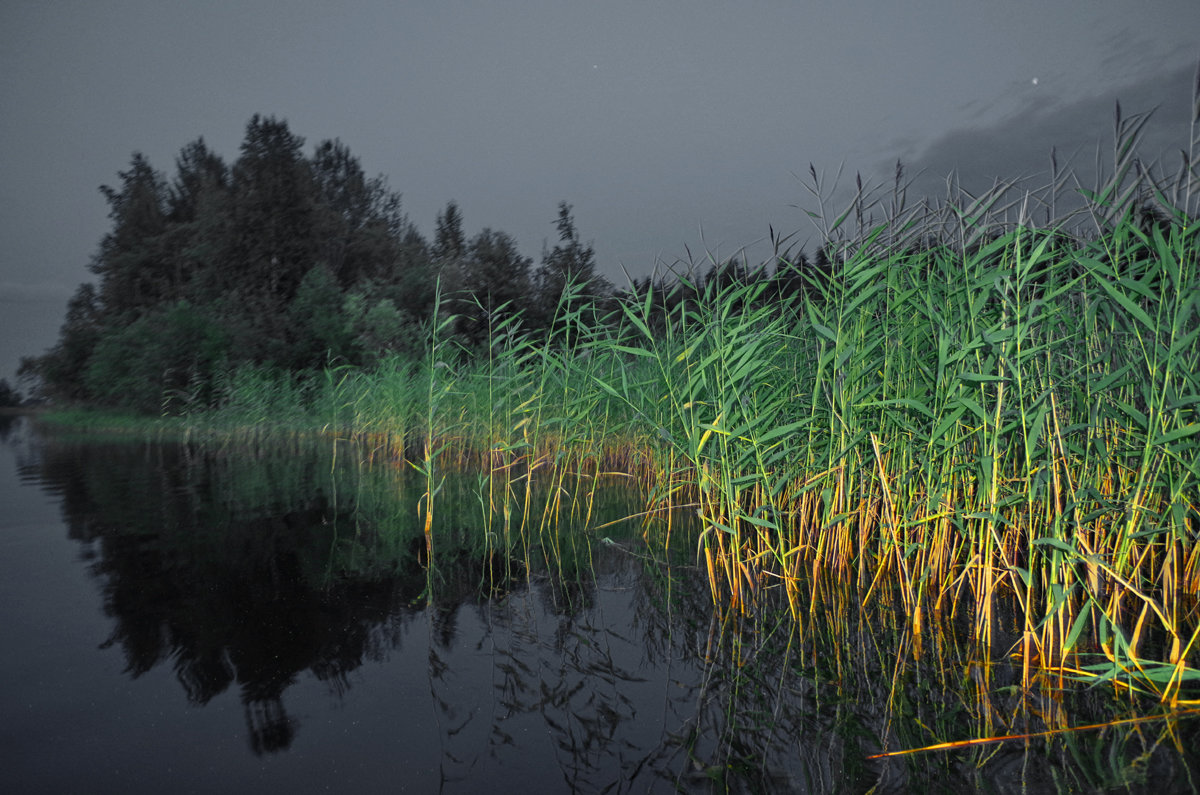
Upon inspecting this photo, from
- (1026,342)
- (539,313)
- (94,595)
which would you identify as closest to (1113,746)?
(1026,342)

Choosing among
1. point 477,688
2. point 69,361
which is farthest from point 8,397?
point 477,688

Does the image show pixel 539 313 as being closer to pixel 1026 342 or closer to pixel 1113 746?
pixel 1026 342

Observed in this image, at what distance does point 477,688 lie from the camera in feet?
7.91

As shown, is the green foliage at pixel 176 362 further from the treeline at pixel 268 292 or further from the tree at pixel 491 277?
the tree at pixel 491 277

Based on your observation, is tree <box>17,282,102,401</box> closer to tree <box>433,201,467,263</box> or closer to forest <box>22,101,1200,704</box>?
tree <box>433,201,467,263</box>

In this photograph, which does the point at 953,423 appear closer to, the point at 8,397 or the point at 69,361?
the point at 69,361

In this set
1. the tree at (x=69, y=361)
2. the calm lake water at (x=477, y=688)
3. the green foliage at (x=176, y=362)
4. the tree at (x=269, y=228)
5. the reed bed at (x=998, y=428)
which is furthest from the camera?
the tree at (x=69, y=361)

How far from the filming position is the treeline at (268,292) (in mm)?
16656

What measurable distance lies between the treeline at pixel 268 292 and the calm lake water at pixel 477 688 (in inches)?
414

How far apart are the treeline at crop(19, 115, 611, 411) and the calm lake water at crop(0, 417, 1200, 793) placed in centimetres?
1051

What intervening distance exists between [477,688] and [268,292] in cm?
1908

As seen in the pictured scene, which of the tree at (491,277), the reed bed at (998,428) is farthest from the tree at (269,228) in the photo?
the reed bed at (998,428)

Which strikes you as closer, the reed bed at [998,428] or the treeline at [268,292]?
the reed bed at [998,428]

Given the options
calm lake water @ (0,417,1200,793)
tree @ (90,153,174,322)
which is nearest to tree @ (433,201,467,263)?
tree @ (90,153,174,322)
